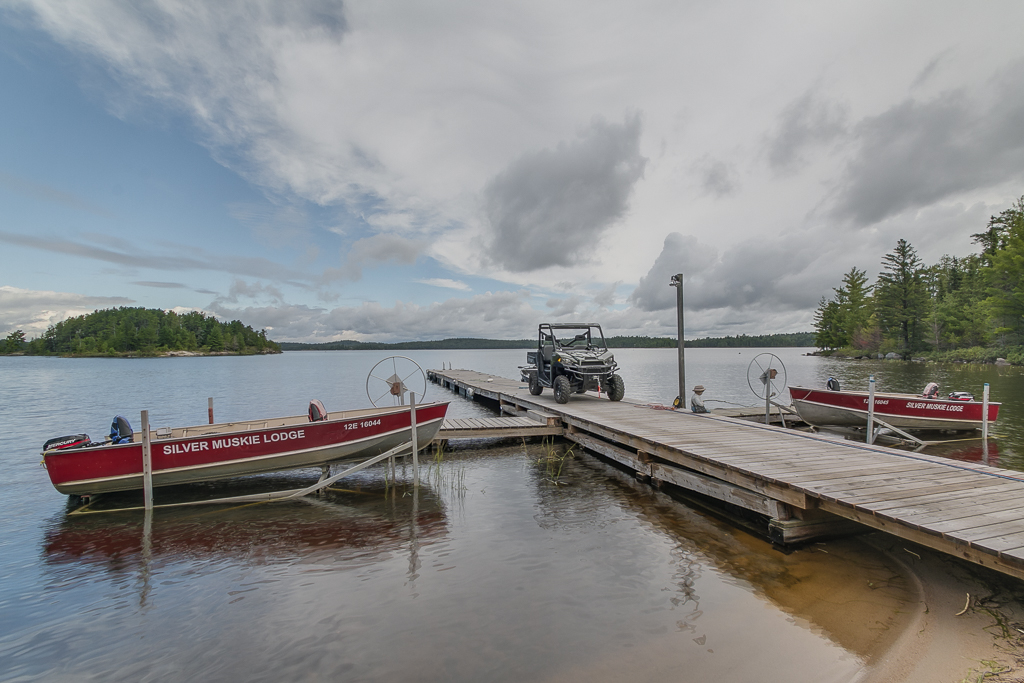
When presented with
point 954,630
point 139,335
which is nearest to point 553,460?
point 954,630

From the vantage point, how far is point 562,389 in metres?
13.4

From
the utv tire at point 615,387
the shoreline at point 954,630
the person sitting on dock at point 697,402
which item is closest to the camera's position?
the shoreline at point 954,630

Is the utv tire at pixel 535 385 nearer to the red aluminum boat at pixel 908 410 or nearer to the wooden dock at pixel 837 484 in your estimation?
the wooden dock at pixel 837 484

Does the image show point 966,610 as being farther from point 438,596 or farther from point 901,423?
point 901,423

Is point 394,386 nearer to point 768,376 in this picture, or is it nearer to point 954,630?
point 954,630

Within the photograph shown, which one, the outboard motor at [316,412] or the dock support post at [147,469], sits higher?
the outboard motor at [316,412]

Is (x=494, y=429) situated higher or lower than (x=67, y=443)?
lower

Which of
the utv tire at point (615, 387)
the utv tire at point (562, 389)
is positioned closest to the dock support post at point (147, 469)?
the utv tire at point (562, 389)

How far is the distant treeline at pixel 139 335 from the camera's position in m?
106

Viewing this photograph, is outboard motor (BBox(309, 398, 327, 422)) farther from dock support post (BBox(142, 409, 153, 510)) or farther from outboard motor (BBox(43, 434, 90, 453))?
outboard motor (BBox(43, 434, 90, 453))

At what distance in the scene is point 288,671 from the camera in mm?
3662

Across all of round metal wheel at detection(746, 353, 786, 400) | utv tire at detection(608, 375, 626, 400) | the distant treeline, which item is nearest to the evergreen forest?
round metal wheel at detection(746, 353, 786, 400)

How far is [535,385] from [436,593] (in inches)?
443

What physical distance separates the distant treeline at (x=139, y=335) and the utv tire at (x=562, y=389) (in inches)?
4826
